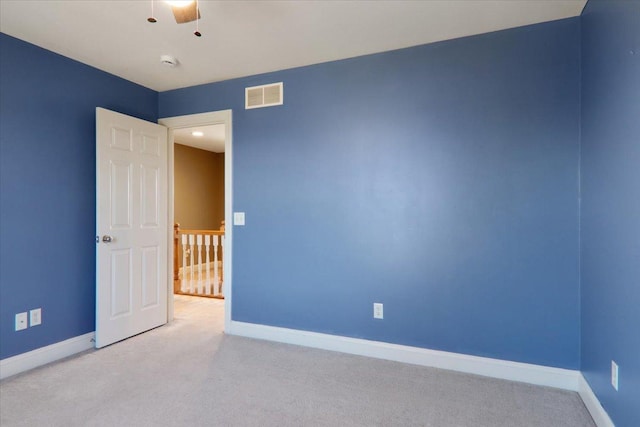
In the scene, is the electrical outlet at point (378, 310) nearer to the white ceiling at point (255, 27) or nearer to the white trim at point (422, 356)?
the white trim at point (422, 356)

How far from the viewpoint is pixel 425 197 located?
2699mm

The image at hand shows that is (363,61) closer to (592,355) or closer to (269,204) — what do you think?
(269,204)

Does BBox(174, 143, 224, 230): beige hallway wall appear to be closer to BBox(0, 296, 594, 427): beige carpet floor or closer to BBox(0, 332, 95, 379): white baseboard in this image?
BBox(0, 332, 95, 379): white baseboard

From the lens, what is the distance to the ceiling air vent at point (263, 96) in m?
3.22

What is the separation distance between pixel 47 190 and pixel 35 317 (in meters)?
0.95

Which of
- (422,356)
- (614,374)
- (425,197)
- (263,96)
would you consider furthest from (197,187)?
(614,374)

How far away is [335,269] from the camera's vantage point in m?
3.00

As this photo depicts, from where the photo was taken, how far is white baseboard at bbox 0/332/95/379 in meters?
2.52

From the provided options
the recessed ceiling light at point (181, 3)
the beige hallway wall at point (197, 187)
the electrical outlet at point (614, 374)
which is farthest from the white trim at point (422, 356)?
the beige hallway wall at point (197, 187)

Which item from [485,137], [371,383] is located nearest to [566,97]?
[485,137]

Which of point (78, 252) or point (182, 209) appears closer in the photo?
point (78, 252)

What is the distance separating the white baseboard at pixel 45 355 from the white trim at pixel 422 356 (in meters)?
→ 1.17

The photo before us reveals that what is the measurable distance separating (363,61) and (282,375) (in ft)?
8.05

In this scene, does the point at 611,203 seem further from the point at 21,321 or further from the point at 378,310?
the point at 21,321
